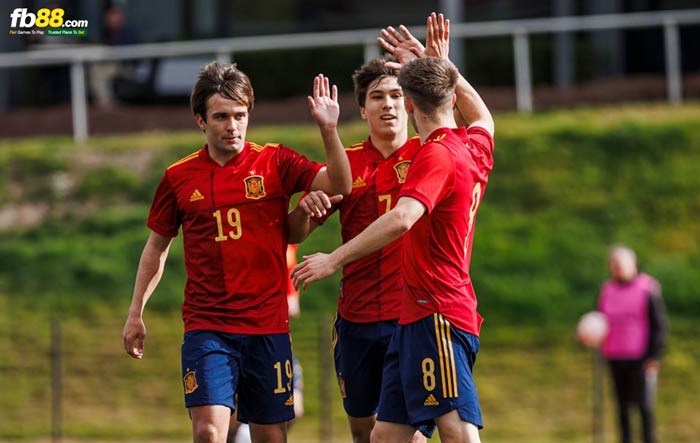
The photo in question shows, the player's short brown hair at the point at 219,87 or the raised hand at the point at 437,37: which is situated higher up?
the raised hand at the point at 437,37

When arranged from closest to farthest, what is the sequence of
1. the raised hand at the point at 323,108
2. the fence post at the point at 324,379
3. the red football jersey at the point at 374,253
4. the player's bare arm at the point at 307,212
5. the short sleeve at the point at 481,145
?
the short sleeve at the point at 481,145 → the raised hand at the point at 323,108 → the player's bare arm at the point at 307,212 → the red football jersey at the point at 374,253 → the fence post at the point at 324,379

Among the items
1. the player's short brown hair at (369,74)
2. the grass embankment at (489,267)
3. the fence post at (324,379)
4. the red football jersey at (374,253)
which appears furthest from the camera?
the grass embankment at (489,267)

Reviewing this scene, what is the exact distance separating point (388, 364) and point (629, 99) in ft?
44.4

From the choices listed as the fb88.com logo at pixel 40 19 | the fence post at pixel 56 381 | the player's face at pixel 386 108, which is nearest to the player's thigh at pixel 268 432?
the player's face at pixel 386 108

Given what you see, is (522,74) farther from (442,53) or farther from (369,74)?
(442,53)

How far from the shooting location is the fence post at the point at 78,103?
1897 centimetres

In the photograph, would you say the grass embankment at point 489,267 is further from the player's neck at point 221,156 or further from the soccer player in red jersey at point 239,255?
the player's neck at point 221,156

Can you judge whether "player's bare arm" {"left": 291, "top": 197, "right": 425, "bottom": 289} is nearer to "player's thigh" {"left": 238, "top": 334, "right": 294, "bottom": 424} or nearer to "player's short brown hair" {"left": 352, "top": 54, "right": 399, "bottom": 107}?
"player's thigh" {"left": 238, "top": 334, "right": 294, "bottom": 424}

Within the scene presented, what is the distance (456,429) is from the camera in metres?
6.42

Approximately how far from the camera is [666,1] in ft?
72.4

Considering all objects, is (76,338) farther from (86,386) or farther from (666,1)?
(666,1)

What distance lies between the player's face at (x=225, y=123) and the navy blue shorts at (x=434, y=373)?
1475 millimetres

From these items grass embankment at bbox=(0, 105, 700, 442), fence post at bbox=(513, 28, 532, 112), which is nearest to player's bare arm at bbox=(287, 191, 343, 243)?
grass embankment at bbox=(0, 105, 700, 442)

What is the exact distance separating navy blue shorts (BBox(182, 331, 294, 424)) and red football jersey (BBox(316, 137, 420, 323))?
20.3 inches
